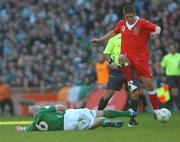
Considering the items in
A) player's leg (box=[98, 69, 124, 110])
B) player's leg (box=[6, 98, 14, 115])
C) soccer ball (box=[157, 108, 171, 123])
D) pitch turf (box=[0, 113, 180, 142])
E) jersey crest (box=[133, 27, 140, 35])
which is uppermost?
jersey crest (box=[133, 27, 140, 35])

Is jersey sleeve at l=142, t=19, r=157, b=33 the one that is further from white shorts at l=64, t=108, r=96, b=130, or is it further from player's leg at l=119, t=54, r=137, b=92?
white shorts at l=64, t=108, r=96, b=130

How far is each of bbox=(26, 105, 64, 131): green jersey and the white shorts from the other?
103 millimetres

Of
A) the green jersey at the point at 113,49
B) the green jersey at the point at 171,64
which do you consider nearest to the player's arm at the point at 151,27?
the green jersey at the point at 113,49

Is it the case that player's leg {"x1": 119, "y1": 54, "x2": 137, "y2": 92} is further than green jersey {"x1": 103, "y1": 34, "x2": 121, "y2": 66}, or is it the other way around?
green jersey {"x1": 103, "y1": 34, "x2": 121, "y2": 66}

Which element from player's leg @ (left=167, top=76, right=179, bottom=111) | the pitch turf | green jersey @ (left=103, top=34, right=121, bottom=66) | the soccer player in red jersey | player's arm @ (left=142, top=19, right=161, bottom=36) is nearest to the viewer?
the pitch turf

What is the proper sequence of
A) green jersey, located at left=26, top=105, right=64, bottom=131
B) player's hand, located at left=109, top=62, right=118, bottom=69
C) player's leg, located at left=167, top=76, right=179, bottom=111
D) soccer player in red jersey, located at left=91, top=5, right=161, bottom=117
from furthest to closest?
player's leg, located at left=167, top=76, right=179, bottom=111
player's hand, located at left=109, top=62, right=118, bottom=69
soccer player in red jersey, located at left=91, top=5, right=161, bottom=117
green jersey, located at left=26, top=105, right=64, bottom=131

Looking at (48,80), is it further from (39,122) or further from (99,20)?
(39,122)

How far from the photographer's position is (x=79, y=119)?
496 inches

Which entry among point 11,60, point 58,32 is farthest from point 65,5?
point 11,60

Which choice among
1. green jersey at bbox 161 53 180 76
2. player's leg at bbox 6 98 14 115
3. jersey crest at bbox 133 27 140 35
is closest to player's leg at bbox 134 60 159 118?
jersey crest at bbox 133 27 140 35

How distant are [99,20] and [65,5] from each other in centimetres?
212

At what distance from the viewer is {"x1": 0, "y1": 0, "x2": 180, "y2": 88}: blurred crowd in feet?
84.4

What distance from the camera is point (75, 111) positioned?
41.2 feet

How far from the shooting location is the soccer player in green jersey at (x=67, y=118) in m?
12.5
